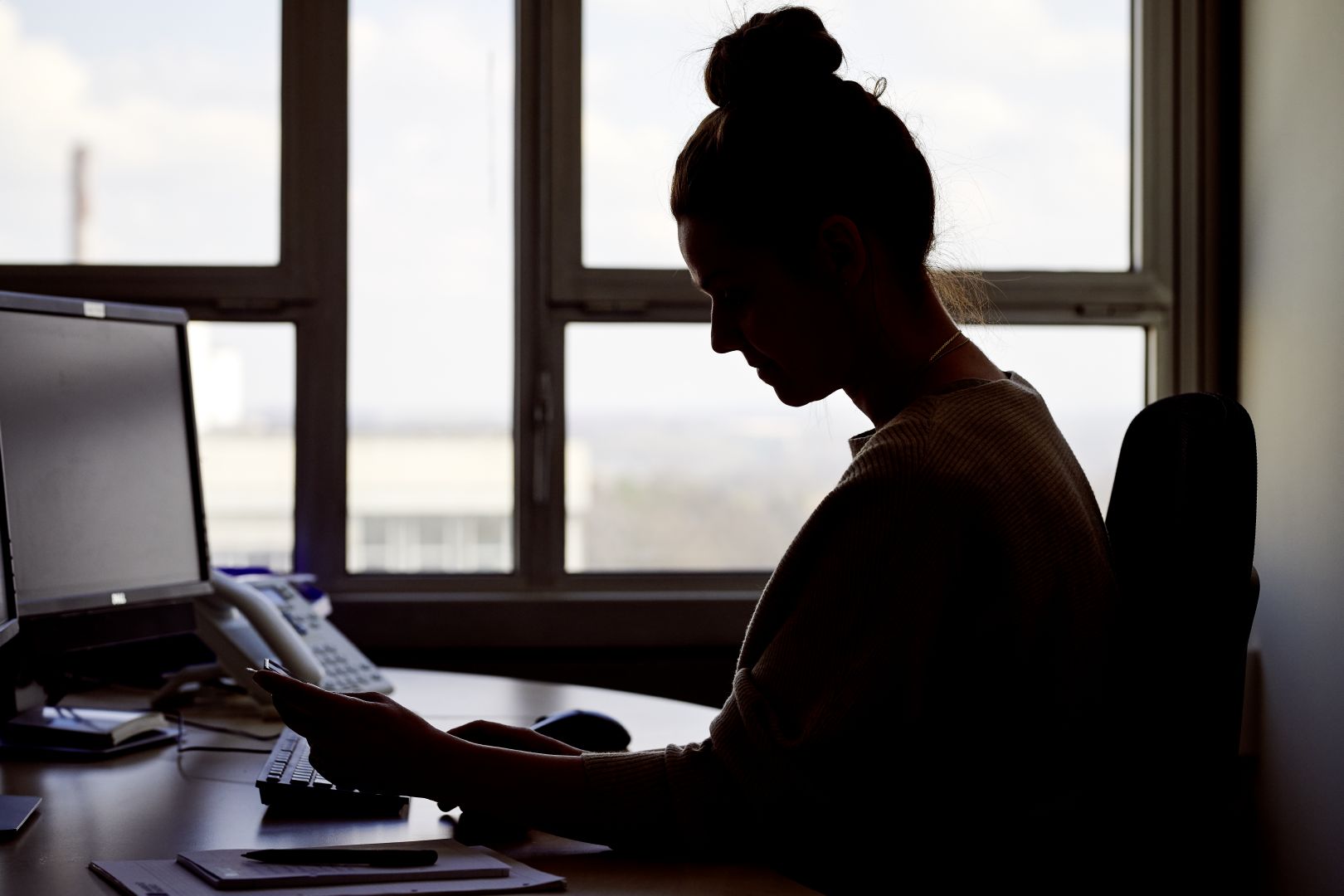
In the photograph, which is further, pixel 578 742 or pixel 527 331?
pixel 527 331

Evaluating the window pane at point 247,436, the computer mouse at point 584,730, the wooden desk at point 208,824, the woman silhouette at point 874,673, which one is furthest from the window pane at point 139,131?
the woman silhouette at point 874,673

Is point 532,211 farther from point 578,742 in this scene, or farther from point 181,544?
point 578,742

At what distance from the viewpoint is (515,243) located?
2379 mm

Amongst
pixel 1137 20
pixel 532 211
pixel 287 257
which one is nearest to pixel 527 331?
pixel 532 211

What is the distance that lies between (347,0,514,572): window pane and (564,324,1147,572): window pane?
5.9 inches

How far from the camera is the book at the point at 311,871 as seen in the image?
882 mm

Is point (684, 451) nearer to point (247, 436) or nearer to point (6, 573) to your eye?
point (247, 436)

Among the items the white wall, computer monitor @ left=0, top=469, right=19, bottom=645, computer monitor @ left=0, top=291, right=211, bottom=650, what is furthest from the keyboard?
the white wall

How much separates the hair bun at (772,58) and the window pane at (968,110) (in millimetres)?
1260

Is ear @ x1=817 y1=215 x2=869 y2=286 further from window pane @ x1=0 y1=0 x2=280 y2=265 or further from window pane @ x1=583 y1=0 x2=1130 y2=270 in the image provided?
window pane @ x1=0 y1=0 x2=280 y2=265

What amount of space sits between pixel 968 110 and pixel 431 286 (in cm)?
109

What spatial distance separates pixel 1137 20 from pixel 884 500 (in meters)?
1.95

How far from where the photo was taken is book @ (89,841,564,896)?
2.86 feet

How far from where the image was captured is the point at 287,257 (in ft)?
7.63
